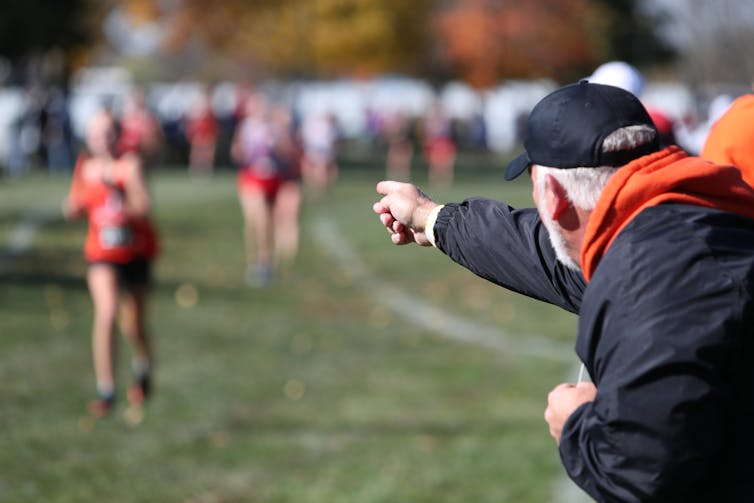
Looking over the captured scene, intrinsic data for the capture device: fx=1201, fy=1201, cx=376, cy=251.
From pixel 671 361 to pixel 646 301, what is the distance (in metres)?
0.13

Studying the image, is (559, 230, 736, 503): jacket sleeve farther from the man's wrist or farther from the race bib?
the race bib

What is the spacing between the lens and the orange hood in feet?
8.41

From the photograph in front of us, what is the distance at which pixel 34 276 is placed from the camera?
14.8m

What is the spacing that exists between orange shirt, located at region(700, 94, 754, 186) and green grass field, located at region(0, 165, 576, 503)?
349 cm

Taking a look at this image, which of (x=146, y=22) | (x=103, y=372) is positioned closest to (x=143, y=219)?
(x=103, y=372)

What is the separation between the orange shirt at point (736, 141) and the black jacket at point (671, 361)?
1.22 meters

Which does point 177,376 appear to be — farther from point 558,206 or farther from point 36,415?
point 558,206

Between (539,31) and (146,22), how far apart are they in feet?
59.3

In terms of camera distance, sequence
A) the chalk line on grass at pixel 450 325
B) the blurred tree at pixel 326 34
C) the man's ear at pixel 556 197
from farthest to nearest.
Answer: the blurred tree at pixel 326 34 → the chalk line on grass at pixel 450 325 → the man's ear at pixel 556 197

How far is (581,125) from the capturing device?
269 centimetres

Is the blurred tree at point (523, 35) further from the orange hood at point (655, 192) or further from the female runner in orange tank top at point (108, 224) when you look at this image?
the orange hood at point (655, 192)

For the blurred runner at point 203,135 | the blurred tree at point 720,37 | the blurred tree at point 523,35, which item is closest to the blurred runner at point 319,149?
the blurred runner at point 203,135

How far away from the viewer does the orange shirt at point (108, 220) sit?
852 cm

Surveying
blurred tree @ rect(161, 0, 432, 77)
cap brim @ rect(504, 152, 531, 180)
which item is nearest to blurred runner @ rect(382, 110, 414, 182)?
blurred tree @ rect(161, 0, 432, 77)
